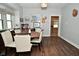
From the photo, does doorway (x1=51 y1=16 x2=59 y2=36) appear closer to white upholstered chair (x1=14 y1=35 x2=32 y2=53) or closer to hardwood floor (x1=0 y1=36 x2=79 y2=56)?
hardwood floor (x1=0 y1=36 x2=79 y2=56)

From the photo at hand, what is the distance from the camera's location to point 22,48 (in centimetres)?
258

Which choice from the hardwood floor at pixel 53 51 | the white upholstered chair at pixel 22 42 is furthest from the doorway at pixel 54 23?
the white upholstered chair at pixel 22 42

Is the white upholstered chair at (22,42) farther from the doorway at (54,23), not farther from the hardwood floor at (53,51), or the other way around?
the doorway at (54,23)

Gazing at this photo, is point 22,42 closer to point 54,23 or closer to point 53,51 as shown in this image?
point 53,51

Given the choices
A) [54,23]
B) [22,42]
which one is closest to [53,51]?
[22,42]

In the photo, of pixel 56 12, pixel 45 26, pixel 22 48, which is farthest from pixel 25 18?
pixel 22 48

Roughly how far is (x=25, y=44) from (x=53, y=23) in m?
5.35

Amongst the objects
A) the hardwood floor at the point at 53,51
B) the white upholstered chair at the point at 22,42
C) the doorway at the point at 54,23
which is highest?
the doorway at the point at 54,23

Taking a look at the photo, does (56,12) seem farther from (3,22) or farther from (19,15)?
(3,22)

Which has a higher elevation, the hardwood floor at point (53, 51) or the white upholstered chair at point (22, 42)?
the white upholstered chair at point (22, 42)

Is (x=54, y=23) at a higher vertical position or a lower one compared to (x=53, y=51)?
higher

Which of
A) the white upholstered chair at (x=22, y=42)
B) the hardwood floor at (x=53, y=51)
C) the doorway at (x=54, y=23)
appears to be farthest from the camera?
the doorway at (x=54, y=23)

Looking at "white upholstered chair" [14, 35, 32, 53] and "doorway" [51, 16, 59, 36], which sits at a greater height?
"doorway" [51, 16, 59, 36]

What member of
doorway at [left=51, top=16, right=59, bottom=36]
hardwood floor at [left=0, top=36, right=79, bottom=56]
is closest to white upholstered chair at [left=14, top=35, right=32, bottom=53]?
hardwood floor at [left=0, top=36, right=79, bottom=56]
